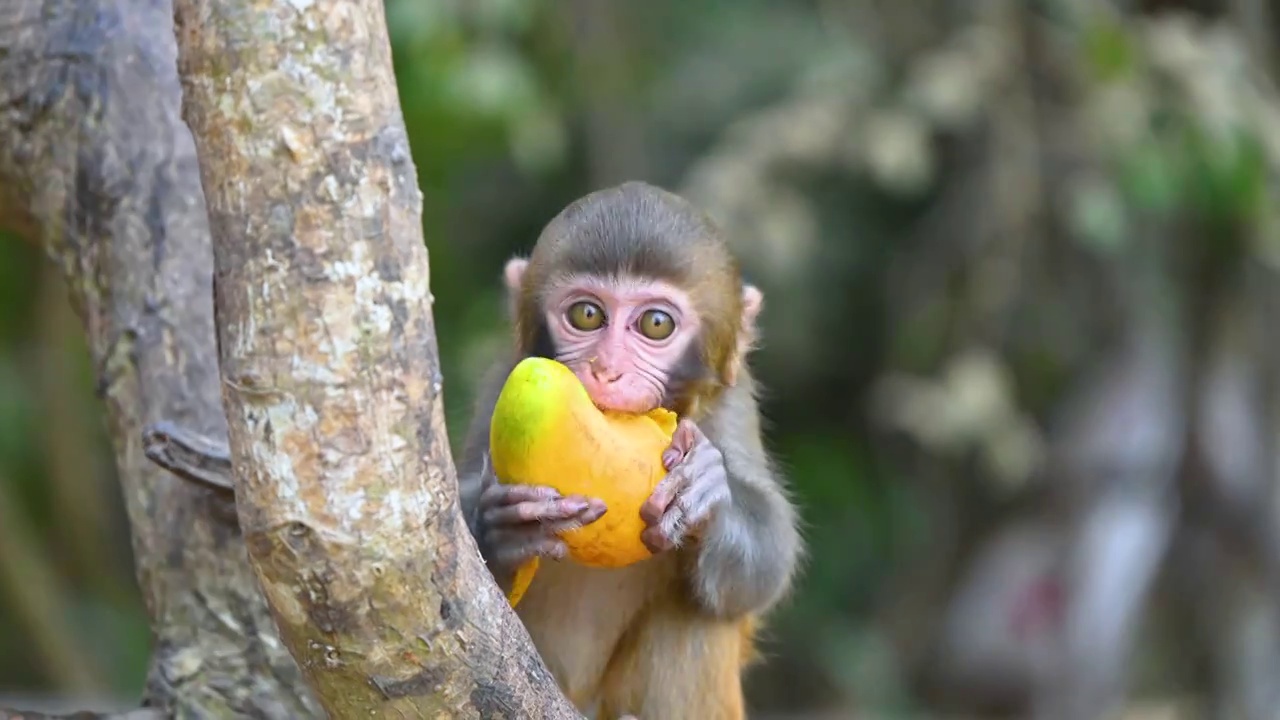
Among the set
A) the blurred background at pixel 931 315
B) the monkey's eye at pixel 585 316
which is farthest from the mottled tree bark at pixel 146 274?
the blurred background at pixel 931 315

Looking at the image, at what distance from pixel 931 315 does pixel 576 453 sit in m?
4.65

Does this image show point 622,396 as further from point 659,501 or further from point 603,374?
point 659,501

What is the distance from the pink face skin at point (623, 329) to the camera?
338 centimetres

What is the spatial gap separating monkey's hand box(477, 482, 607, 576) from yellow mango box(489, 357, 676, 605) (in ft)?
0.08

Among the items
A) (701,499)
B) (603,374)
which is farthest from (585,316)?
(701,499)

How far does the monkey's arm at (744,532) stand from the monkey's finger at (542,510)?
1.84 ft

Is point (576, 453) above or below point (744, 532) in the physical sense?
above

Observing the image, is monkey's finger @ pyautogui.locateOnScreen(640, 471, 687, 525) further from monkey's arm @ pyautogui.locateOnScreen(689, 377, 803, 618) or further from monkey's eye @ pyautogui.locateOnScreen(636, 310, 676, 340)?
monkey's eye @ pyautogui.locateOnScreen(636, 310, 676, 340)

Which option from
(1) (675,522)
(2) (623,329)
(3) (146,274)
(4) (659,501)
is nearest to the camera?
(4) (659,501)

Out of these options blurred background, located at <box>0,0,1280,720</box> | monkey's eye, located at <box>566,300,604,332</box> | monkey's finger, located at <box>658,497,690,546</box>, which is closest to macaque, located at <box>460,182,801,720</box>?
monkey's eye, located at <box>566,300,604,332</box>

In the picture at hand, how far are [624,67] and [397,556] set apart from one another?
562 centimetres

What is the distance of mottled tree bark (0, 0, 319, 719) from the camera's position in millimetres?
3443

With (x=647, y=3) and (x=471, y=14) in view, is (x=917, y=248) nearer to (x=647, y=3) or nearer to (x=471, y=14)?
(x=647, y=3)

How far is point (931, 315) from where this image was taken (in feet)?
23.8
